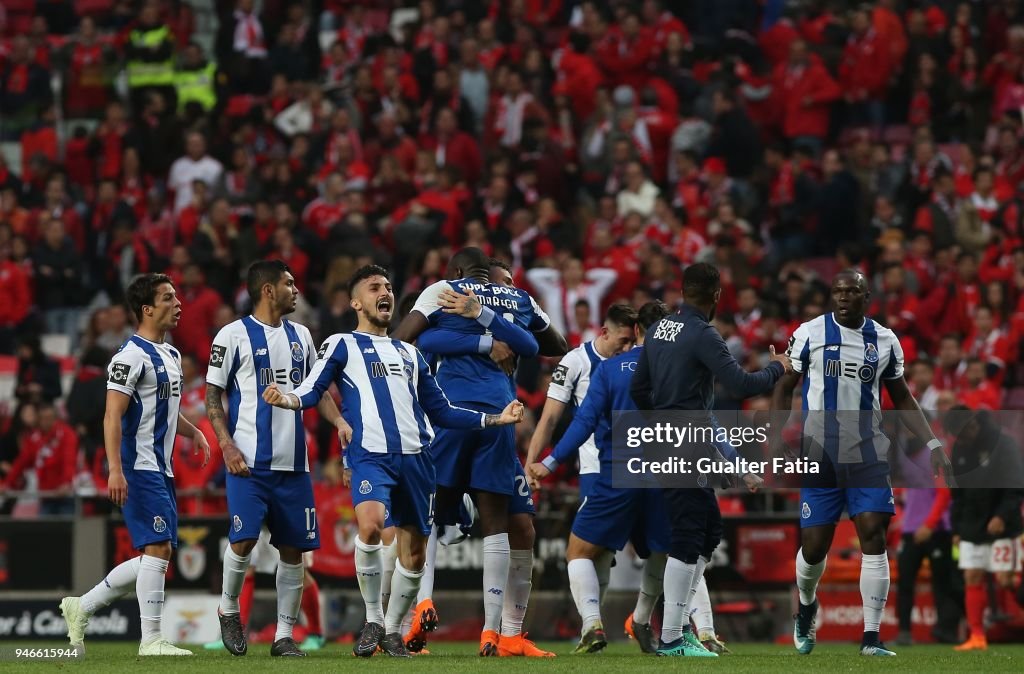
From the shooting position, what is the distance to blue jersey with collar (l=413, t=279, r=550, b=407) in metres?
11.3

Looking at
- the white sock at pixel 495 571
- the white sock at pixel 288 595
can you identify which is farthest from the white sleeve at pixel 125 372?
the white sock at pixel 495 571

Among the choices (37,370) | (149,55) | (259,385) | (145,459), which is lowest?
(145,459)

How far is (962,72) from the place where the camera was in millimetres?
22812

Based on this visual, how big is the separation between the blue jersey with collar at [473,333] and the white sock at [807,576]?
2.33 metres

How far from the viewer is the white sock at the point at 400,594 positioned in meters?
10.6

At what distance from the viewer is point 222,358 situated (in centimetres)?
1109

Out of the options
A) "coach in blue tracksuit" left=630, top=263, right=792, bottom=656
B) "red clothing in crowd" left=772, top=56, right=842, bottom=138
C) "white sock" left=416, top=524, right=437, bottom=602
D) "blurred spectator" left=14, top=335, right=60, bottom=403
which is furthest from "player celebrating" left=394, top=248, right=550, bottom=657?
"red clothing in crowd" left=772, top=56, right=842, bottom=138

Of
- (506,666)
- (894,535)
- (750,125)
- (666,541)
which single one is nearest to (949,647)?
(894,535)

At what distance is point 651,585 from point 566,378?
5.37 ft

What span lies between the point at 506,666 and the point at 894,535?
Answer: 7.72m

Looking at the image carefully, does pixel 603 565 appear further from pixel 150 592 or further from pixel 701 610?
pixel 150 592

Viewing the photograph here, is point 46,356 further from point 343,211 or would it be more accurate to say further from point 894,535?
point 894,535

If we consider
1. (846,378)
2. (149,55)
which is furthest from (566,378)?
(149,55)
